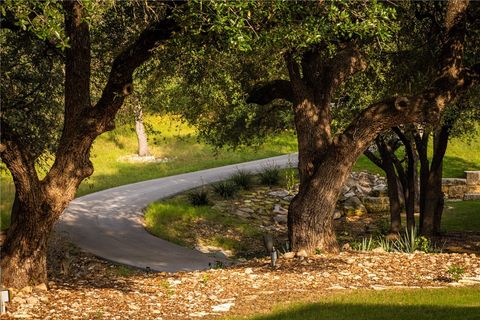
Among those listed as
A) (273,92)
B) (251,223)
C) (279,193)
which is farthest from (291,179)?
(273,92)

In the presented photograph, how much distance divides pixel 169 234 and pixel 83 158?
535 inches

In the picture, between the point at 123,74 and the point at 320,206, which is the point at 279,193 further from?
the point at 123,74

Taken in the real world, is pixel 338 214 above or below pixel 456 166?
below

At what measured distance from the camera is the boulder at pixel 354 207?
1347 inches

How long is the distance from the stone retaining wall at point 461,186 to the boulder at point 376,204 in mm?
4024

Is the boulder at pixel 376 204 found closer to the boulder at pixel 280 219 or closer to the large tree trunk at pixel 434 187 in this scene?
the boulder at pixel 280 219

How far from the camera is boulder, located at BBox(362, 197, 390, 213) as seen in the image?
34.9 m

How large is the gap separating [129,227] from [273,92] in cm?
1036

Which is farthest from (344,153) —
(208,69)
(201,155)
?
(201,155)

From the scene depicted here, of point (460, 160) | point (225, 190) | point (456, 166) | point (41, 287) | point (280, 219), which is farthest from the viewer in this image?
point (460, 160)

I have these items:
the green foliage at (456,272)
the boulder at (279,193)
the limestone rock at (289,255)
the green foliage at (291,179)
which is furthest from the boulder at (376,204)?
the green foliage at (456,272)

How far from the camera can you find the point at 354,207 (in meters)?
34.5

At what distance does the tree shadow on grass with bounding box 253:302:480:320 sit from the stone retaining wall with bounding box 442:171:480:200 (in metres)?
26.7

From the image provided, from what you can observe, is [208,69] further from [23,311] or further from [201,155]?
[201,155]
